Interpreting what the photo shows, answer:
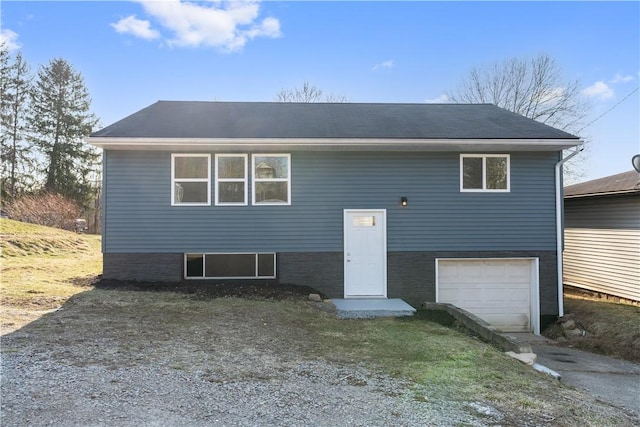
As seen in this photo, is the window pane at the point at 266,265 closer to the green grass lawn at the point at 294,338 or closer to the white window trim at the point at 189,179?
the green grass lawn at the point at 294,338

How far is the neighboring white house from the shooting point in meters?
10.8

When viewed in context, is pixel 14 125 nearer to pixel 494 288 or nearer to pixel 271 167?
pixel 271 167

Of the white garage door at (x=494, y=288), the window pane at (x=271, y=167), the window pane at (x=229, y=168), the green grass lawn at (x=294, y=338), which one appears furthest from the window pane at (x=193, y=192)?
the white garage door at (x=494, y=288)

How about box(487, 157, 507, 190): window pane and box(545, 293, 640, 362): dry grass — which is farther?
box(487, 157, 507, 190): window pane

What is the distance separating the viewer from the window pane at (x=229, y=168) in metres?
9.76

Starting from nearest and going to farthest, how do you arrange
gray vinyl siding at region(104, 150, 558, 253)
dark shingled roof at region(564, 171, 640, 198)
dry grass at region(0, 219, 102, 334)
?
dry grass at region(0, 219, 102, 334), gray vinyl siding at region(104, 150, 558, 253), dark shingled roof at region(564, 171, 640, 198)

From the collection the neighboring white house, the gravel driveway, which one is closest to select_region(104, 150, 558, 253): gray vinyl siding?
the neighboring white house

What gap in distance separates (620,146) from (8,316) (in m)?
18.6

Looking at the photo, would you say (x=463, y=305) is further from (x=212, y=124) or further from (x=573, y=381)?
(x=212, y=124)

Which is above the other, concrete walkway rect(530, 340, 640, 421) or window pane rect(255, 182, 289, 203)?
window pane rect(255, 182, 289, 203)

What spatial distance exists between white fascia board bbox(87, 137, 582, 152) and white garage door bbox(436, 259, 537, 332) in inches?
112

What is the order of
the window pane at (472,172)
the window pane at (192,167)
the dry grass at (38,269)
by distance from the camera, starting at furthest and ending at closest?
the window pane at (472,172) → the window pane at (192,167) → the dry grass at (38,269)

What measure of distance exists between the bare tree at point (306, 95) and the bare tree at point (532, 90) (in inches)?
338

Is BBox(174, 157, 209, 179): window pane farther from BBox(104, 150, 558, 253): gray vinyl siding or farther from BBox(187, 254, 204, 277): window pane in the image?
BBox(187, 254, 204, 277): window pane
